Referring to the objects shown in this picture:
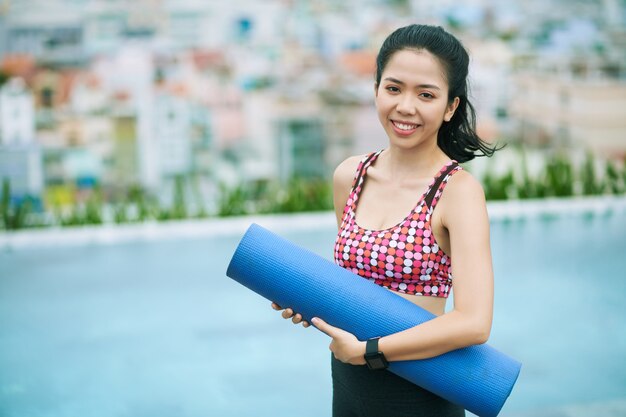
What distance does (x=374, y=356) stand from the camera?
1367 mm

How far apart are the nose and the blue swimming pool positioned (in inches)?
67.4

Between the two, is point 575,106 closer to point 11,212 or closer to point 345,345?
point 11,212

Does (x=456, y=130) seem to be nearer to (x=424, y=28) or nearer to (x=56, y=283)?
(x=424, y=28)

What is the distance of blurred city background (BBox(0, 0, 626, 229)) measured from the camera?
6.59m

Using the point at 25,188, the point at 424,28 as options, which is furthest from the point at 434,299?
the point at 25,188

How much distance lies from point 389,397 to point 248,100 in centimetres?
585

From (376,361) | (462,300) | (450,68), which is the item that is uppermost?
(450,68)

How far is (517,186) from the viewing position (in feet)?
22.4

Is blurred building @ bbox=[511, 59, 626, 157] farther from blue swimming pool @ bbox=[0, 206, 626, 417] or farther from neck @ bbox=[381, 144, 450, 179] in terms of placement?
neck @ bbox=[381, 144, 450, 179]


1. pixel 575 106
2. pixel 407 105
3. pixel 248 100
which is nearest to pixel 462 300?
pixel 407 105

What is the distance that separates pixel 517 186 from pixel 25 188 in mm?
4021

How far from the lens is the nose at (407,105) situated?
1.41 metres

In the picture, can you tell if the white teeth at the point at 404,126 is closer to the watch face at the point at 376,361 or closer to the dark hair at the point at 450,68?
the dark hair at the point at 450,68

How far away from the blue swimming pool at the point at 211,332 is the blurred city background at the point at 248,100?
885 mm
